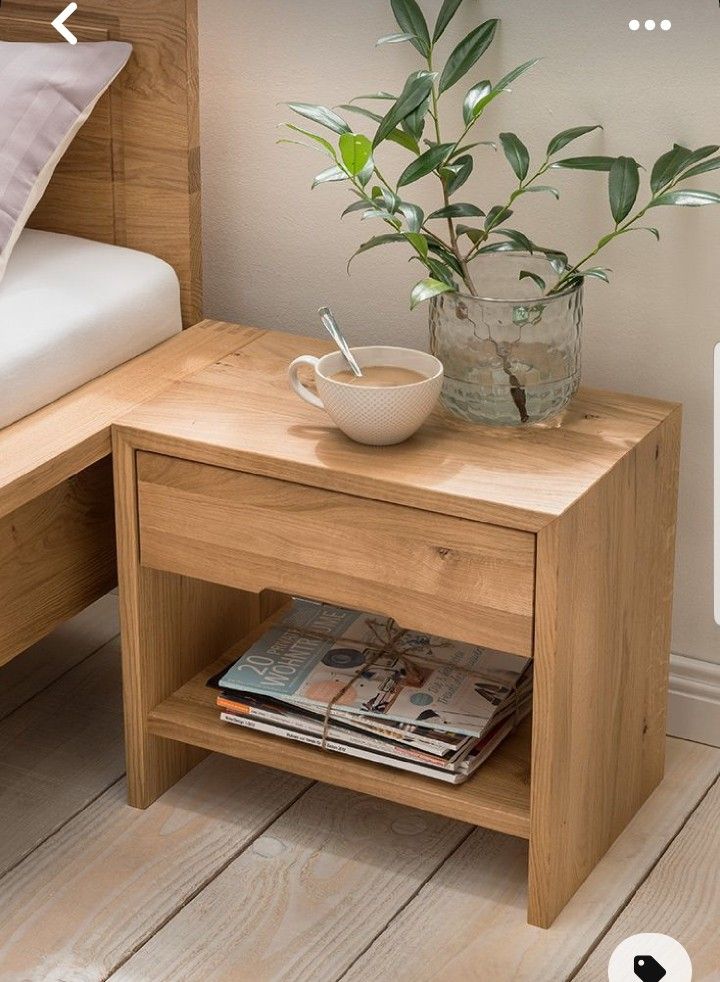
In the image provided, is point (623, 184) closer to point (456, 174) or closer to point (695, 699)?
point (456, 174)

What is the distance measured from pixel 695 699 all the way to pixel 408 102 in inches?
32.9

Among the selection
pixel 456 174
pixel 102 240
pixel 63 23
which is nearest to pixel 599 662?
pixel 456 174

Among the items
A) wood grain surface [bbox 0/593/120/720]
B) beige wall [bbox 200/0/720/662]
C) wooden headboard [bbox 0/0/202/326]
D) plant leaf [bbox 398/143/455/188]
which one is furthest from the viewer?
wood grain surface [bbox 0/593/120/720]

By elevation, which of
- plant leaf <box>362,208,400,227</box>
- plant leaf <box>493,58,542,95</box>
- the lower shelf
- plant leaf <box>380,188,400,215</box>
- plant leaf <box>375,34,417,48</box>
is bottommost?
the lower shelf

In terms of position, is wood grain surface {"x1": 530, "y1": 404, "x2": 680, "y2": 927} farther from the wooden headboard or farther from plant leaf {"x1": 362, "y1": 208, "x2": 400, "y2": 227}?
the wooden headboard

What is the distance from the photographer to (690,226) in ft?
5.15

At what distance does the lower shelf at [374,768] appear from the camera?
4.80 feet

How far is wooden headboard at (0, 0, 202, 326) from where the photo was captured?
1.70m

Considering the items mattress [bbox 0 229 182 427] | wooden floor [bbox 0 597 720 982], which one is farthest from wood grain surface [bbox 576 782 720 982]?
mattress [bbox 0 229 182 427]

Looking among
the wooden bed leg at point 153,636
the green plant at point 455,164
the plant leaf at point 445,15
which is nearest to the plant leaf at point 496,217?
the green plant at point 455,164

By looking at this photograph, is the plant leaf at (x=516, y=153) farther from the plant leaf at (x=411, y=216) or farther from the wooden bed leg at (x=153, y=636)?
the wooden bed leg at (x=153, y=636)

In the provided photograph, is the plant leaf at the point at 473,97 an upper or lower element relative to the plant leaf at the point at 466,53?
lower

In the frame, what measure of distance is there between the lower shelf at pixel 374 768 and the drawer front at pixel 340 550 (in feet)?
0.66

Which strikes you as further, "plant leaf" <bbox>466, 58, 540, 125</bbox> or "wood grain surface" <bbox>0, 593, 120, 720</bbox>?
"wood grain surface" <bbox>0, 593, 120, 720</bbox>
